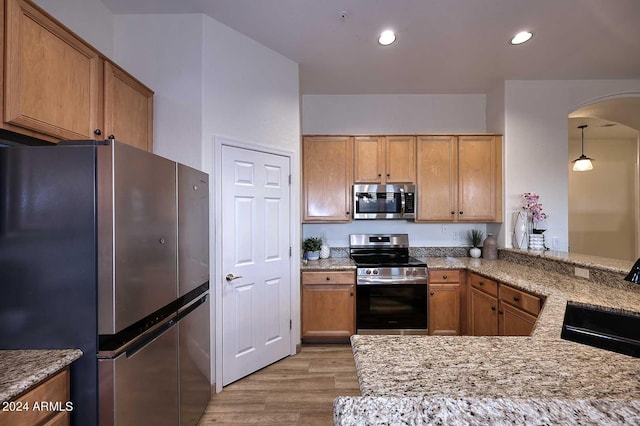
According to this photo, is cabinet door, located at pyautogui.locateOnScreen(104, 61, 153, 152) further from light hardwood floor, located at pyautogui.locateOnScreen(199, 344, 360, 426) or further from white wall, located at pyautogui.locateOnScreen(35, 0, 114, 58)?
light hardwood floor, located at pyautogui.locateOnScreen(199, 344, 360, 426)

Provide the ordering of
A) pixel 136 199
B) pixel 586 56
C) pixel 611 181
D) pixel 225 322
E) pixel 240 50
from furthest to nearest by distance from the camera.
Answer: pixel 611 181, pixel 586 56, pixel 240 50, pixel 225 322, pixel 136 199

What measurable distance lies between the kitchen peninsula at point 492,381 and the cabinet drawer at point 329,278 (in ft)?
6.16

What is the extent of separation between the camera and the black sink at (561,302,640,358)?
4.07 ft

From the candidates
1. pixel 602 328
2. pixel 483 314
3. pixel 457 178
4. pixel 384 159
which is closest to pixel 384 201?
pixel 384 159

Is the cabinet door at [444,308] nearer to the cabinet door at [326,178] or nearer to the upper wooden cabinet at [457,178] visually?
the upper wooden cabinet at [457,178]

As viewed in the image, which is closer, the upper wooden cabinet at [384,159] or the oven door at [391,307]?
the oven door at [391,307]

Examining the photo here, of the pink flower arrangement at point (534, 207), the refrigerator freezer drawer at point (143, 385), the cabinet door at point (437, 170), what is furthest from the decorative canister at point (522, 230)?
the refrigerator freezer drawer at point (143, 385)

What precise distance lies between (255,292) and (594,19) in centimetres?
355

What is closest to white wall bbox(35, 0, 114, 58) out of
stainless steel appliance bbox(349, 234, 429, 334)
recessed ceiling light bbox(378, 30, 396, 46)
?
recessed ceiling light bbox(378, 30, 396, 46)

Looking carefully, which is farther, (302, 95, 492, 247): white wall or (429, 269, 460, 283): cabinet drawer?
(302, 95, 492, 247): white wall

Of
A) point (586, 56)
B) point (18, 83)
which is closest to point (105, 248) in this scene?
point (18, 83)

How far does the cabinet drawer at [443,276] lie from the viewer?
310 cm

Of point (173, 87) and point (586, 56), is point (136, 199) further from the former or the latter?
point (586, 56)

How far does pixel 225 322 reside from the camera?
7.72ft
